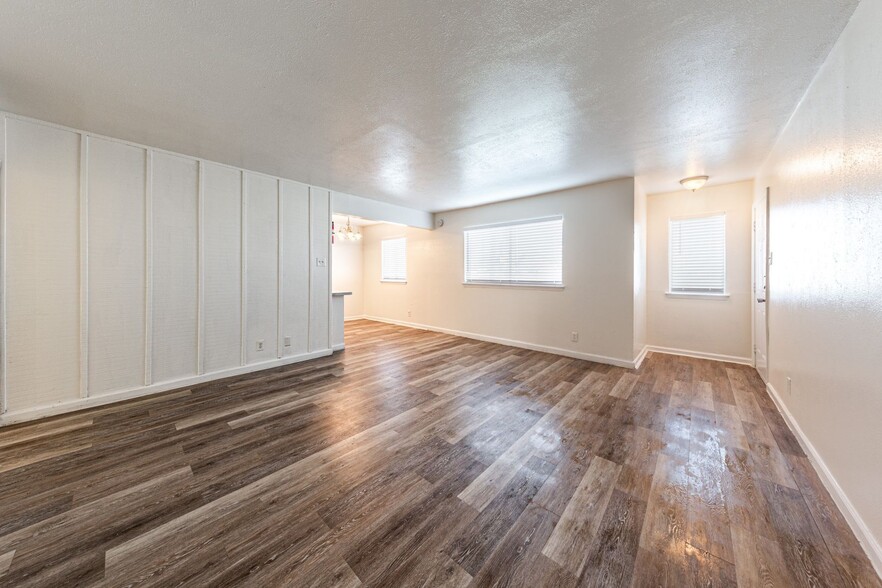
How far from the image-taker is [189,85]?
2055 mm

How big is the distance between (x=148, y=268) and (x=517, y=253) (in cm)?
476

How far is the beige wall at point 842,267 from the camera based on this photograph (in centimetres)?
135

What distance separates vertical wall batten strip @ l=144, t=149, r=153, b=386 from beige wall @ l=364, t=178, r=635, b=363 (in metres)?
4.31

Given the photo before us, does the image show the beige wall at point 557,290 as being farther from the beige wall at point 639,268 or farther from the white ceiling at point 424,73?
the white ceiling at point 424,73

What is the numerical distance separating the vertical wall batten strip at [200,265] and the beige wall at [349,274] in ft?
13.8

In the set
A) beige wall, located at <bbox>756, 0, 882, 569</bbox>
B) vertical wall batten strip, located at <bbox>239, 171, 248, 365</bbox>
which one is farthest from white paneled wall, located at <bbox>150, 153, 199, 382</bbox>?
beige wall, located at <bbox>756, 0, 882, 569</bbox>

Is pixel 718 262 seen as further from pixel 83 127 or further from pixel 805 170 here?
pixel 83 127

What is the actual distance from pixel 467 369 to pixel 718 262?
3.87 metres

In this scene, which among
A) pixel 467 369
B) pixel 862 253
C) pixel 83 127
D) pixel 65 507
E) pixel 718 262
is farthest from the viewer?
pixel 718 262

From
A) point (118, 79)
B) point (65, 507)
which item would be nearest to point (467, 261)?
point (118, 79)

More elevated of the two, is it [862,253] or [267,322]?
[862,253]

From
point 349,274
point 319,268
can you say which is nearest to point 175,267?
point 319,268

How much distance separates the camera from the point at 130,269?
302 centimetres

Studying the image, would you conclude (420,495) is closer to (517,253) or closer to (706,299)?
(517,253)
